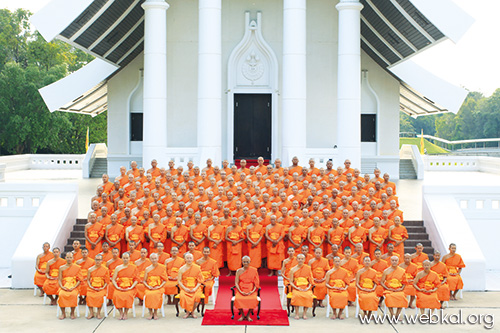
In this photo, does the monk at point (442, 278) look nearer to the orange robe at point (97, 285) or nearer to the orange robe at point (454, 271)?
the orange robe at point (454, 271)

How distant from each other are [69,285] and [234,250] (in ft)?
13.7

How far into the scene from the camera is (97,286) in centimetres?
1390

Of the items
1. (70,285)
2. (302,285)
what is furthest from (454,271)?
(70,285)

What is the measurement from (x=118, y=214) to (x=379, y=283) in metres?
6.94

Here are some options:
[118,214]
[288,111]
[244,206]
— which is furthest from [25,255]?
[288,111]

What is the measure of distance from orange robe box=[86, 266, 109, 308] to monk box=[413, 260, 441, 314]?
636 centimetres

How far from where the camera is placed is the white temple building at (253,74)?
22953mm

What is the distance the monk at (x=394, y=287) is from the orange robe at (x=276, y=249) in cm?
322

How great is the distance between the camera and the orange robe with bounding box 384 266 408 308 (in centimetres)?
1364

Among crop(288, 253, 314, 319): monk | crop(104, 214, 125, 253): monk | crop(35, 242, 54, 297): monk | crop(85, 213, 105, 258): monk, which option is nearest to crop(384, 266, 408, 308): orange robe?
crop(288, 253, 314, 319): monk

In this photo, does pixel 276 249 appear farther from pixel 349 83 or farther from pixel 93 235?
pixel 349 83

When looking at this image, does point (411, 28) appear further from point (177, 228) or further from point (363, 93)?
point (177, 228)

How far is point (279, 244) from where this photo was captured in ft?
54.2

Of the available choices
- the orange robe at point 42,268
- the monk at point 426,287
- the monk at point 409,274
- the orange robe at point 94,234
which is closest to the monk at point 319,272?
the monk at point 409,274
